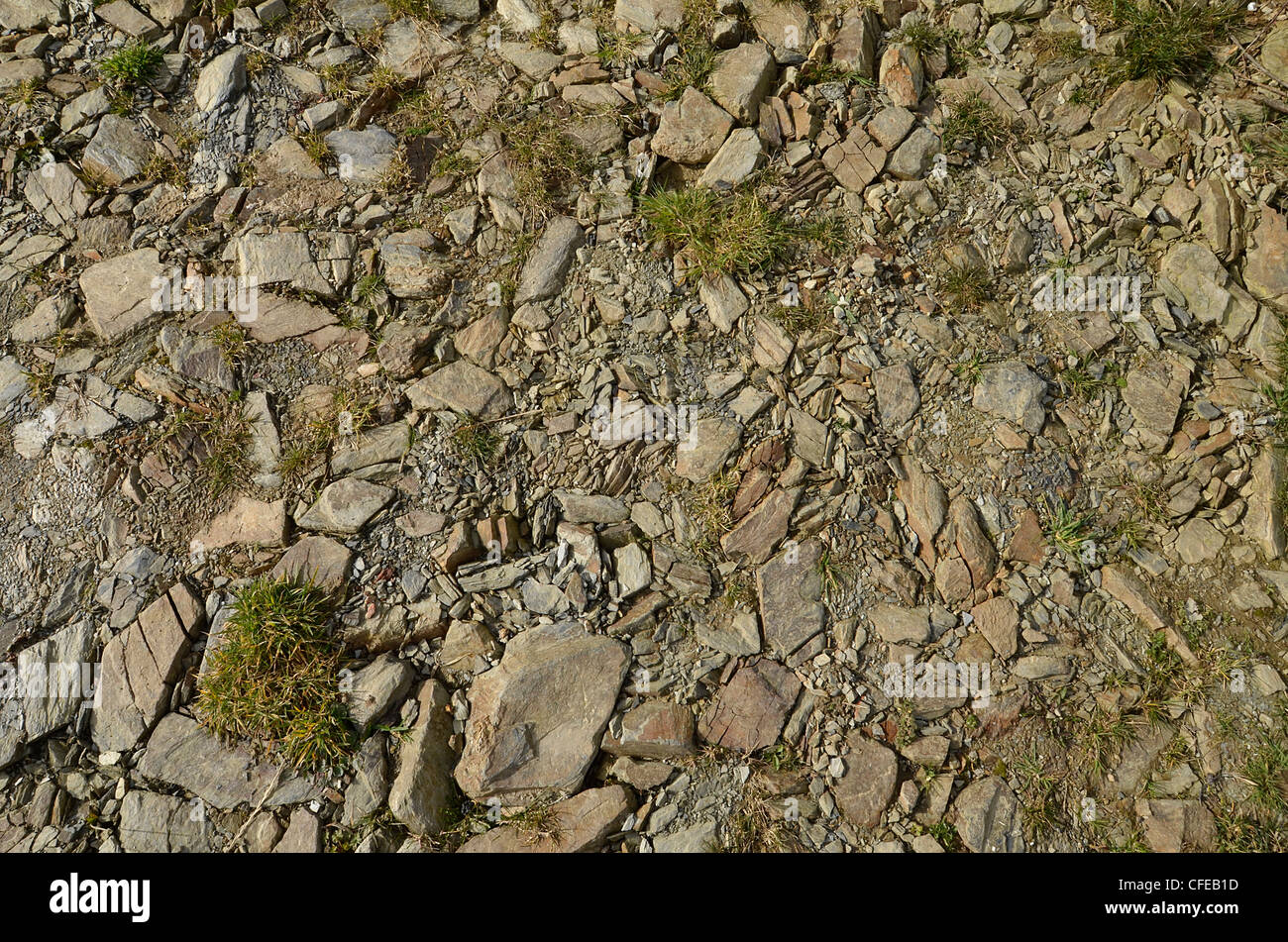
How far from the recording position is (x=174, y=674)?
542 centimetres

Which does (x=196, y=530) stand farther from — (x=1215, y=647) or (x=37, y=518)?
(x=1215, y=647)

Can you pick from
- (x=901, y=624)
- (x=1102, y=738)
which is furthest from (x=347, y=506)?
(x=1102, y=738)

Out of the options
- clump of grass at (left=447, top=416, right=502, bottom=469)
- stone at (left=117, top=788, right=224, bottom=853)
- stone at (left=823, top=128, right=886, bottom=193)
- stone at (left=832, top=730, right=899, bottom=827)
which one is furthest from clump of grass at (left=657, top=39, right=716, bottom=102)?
stone at (left=117, top=788, right=224, bottom=853)

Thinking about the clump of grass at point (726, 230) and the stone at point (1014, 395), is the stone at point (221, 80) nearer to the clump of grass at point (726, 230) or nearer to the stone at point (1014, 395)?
the clump of grass at point (726, 230)

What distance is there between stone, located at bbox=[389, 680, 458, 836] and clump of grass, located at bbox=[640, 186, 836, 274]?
13.5 feet

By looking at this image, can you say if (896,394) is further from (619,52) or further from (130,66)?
(130,66)

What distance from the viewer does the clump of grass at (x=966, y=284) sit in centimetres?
611

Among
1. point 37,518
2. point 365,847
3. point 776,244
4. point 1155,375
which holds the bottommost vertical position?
point 365,847

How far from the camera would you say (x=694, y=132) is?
6551mm

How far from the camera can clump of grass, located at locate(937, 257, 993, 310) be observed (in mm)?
6113

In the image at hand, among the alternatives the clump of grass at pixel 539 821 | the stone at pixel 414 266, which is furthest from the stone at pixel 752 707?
the stone at pixel 414 266

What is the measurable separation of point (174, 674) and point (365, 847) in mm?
2023

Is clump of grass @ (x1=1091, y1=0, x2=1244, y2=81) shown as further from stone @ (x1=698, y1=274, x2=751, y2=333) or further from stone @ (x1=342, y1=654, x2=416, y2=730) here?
stone @ (x1=342, y1=654, x2=416, y2=730)

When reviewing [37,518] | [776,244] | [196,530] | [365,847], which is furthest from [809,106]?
[37,518]
